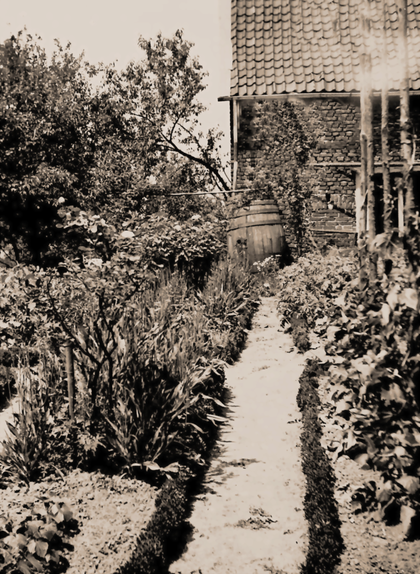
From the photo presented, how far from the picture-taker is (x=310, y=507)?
129 inches

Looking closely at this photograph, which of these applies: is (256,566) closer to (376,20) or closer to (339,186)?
(339,186)

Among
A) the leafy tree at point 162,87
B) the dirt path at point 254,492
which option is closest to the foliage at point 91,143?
the leafy tree at point 162,87

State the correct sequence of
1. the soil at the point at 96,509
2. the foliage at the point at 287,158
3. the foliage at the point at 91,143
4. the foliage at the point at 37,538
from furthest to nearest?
the foliage at the point at 91,143
the foliage at the point at 287,158
the soil at the point at 96,509
the foliage at the point at 37,538

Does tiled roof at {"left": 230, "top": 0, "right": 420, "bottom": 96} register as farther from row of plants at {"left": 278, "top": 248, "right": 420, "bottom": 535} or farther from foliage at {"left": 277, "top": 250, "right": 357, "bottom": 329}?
row of plants at {"left": 278, "top": 248, "right": 420, "bottom": 535}

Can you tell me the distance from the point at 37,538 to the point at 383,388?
1.89m

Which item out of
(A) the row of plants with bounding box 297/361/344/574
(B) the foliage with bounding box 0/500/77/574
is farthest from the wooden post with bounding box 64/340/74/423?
(A) the row of plants with bounding box 297/361/344/574

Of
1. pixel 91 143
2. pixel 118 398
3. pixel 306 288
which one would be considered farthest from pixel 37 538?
pixel 91 143

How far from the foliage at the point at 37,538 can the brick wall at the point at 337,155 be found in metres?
10.2

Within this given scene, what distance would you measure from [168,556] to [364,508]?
1.13 m

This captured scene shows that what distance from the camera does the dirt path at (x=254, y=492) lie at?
3078 mm

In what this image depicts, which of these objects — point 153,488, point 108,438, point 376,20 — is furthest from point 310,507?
point 376,20

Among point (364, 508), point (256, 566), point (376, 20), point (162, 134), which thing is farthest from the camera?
point (162, 134)

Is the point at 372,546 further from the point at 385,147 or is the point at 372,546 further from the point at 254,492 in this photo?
the point at 385,147

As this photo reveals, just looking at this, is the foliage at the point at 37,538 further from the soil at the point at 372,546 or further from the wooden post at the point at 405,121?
the wooden post at the point at 405,121
